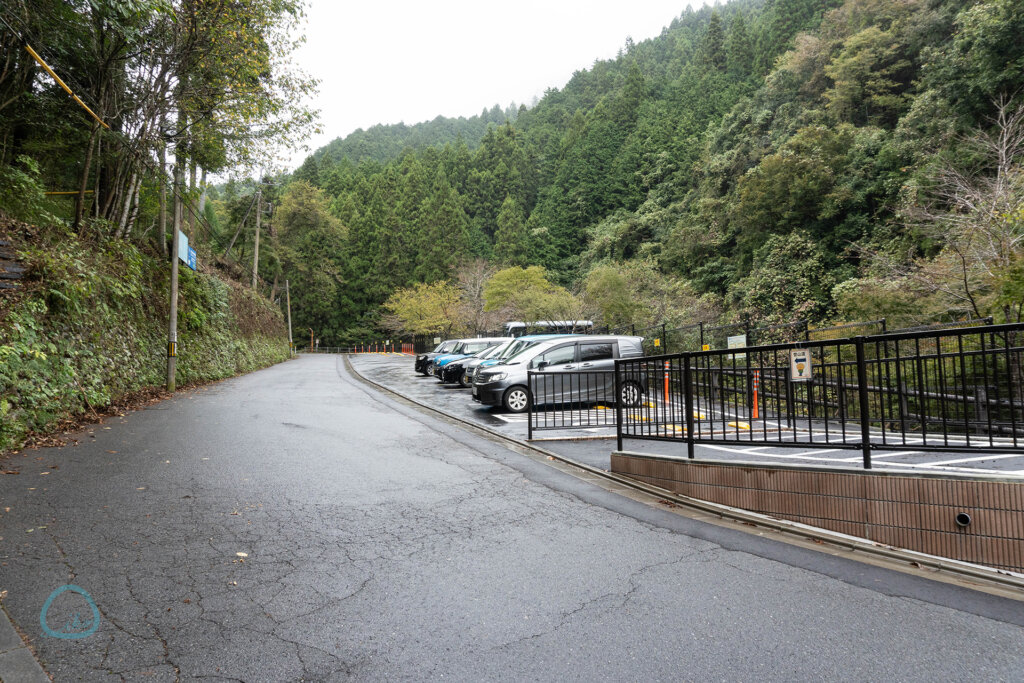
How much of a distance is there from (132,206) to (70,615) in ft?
54.0

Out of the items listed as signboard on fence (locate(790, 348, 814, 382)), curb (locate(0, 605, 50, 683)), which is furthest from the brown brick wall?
curb (locate(0, 605, 50, 683))

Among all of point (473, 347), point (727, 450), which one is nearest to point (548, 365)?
point (727, 450)

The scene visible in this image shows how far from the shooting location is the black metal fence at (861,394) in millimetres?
4188

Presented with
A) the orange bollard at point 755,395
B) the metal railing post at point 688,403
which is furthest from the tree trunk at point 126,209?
the orange bollard at point 755,395

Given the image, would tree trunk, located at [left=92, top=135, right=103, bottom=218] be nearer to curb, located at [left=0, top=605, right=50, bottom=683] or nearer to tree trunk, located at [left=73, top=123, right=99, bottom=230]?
tree trunk, located at [left=73, top=123, right=99, bottom=230]

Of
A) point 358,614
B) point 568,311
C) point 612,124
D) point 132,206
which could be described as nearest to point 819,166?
point 568,311

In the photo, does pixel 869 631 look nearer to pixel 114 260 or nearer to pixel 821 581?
pixel 821 581

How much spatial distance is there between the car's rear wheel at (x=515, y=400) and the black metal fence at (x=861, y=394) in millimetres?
6513

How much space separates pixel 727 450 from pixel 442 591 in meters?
5.24

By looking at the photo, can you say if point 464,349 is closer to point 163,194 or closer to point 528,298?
point 163,194

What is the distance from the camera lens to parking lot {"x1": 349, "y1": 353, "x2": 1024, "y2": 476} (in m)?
4.95

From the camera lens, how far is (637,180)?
211ft

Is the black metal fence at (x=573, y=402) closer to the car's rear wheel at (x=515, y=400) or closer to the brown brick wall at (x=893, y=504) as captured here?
the car's rear wheel at (x=515, y=400)

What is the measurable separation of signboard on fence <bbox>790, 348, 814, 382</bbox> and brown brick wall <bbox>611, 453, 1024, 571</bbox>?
78 cm
